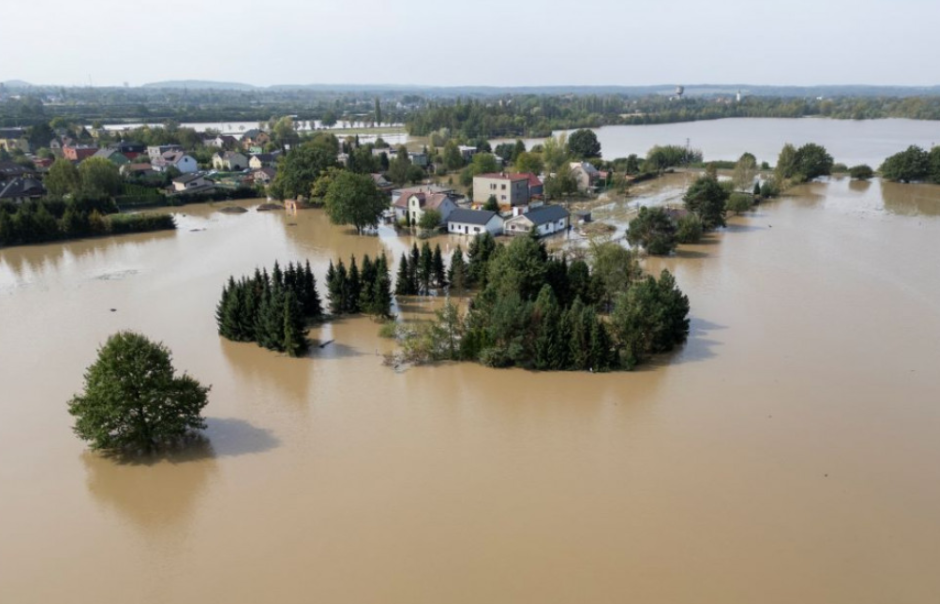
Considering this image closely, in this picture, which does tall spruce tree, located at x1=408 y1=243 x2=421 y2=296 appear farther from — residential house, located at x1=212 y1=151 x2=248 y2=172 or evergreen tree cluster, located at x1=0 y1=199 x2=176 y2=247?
residential house, located at x1=212 y1=151 x2=248 y2=172

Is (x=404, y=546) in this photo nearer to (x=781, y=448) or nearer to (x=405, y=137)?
(x=781, y=448)

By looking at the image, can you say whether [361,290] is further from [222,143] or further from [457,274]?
[222,143]

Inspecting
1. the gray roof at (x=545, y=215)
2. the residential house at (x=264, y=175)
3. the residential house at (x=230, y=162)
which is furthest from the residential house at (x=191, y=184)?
the gray roof at (x=545, y=215)

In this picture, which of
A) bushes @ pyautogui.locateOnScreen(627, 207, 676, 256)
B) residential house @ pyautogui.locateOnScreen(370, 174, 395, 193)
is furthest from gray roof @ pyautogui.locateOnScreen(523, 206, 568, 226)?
residential house @ pyautogui.locateOnScreen(370, 174, 395, 193)

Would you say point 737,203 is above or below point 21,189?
below

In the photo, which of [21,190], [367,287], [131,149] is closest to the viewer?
[367,287]

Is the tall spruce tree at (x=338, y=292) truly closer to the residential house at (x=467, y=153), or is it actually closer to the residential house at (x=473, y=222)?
the residential house at (x=473, y=222)

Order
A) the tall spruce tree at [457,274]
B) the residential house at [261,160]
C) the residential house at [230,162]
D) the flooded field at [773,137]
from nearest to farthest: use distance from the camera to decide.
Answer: the tall spruce tree at [457,274]
the residential house at [261,160]
the residential house at [230,162]
the flooded field at [773,137]

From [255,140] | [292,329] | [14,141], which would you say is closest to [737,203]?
[292,329]
